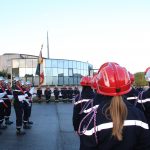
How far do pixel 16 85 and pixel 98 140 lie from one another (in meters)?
10.1

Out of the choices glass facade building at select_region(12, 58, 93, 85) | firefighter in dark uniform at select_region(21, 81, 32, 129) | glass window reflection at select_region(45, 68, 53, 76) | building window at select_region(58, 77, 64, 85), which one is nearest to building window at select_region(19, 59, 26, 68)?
glass facade building at select_region(12, 58, 93, 85)

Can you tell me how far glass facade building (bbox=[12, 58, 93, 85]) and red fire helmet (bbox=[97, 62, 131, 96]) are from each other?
46.2 metres

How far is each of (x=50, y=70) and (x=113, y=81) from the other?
49930mm

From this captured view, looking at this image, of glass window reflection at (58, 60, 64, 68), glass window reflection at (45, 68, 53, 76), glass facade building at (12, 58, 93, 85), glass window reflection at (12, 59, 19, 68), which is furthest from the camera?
glass window reflection at (58, 60, 64, 68)

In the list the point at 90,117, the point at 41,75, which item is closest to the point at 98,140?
the point at 90,117

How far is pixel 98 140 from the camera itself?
3.03m

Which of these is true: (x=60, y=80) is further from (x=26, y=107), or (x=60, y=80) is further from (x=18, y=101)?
(x=18, y=101)

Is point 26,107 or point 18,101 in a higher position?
point 18,101

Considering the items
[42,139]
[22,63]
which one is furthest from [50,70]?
[42,139]

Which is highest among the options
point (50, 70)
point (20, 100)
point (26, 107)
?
point (50, 70)

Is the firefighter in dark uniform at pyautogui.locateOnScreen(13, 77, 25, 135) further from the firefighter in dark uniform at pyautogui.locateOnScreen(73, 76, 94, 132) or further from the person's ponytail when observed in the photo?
the person's ponytail

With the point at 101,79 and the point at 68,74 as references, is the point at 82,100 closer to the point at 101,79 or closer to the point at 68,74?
the point at 101,79

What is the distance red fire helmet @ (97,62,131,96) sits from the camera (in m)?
3.11

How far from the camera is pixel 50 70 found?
5291 cm
